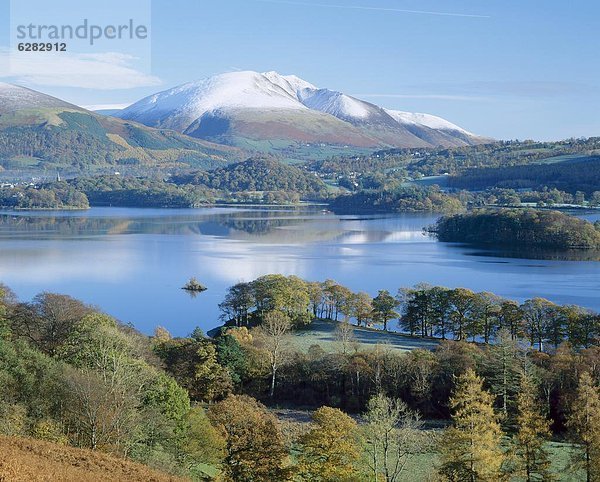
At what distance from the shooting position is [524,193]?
194 ft

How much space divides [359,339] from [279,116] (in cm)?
13509

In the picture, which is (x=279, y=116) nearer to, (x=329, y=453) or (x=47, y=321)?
(x=47, y=321)

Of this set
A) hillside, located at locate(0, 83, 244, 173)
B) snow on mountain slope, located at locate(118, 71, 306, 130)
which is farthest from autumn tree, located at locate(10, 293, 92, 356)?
snow on mountain slope, located at locate(118, 71, 306, 130)

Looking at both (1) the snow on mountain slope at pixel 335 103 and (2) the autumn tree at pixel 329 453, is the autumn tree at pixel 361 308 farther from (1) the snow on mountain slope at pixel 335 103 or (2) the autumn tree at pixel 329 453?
(1) the snow on mountain slope at pixel 335 103

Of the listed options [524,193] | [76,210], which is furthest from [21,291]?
[524,193]

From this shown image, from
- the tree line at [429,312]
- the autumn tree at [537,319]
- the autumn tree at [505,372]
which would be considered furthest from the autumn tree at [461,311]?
the autumn tree at [505,372]

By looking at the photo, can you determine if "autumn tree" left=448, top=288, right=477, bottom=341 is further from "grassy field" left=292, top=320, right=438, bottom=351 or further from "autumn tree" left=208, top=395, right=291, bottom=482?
"autumn tree" left=208, top=395, right=291, bottom=482

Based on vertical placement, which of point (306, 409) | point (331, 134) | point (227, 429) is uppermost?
point (331, 134)

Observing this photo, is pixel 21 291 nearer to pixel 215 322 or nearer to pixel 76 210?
pixel 215 322

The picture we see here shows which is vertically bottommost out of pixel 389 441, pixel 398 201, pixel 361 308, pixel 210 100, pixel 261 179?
pixel 389 441

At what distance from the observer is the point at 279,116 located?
147 meters

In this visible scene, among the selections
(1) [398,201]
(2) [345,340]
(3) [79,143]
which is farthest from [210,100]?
(2) [345,340]

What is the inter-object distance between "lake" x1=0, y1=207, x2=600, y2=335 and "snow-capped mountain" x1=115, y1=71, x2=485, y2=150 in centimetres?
9330

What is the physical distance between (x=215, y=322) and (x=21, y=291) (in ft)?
21.0
